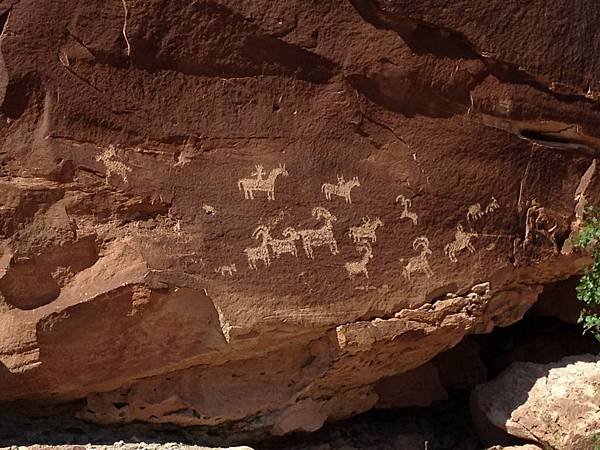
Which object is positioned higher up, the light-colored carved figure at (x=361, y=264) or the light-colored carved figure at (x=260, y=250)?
the light-colored carved figure at (x=260, y=250)

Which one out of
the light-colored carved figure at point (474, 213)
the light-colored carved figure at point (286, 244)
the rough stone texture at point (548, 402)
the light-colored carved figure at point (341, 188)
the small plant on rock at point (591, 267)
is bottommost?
the rough stone texture at point (548, 402)

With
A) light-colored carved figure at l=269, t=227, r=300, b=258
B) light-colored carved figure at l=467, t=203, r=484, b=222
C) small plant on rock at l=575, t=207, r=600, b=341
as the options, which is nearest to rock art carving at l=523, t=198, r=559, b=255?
small plant on rock at l=575, t=207, r=600, b=341

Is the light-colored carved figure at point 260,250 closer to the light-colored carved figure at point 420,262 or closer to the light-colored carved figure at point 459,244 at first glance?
the light-colored carved figure at point 420,262

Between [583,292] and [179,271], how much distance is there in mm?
2126

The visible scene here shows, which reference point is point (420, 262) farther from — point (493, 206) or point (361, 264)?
point (493, 206)

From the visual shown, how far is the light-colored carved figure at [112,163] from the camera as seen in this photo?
3803 millimetres

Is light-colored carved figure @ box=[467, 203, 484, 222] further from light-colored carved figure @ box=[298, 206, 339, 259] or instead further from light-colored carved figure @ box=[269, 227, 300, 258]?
light-colored carved figure @ box=[269, 227, 300, 258]

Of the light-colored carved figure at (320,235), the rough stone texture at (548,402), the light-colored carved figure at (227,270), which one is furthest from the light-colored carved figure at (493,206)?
the light-colored carved figure at (227,270)

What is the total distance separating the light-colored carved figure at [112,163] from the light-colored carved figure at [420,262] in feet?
4.70

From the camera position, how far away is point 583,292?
441 cm

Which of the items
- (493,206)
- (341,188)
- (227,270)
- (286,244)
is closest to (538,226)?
(493,206)

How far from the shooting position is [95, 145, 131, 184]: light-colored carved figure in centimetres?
380

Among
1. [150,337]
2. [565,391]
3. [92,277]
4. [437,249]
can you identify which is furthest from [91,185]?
[565,391]

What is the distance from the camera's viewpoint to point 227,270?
390cm
